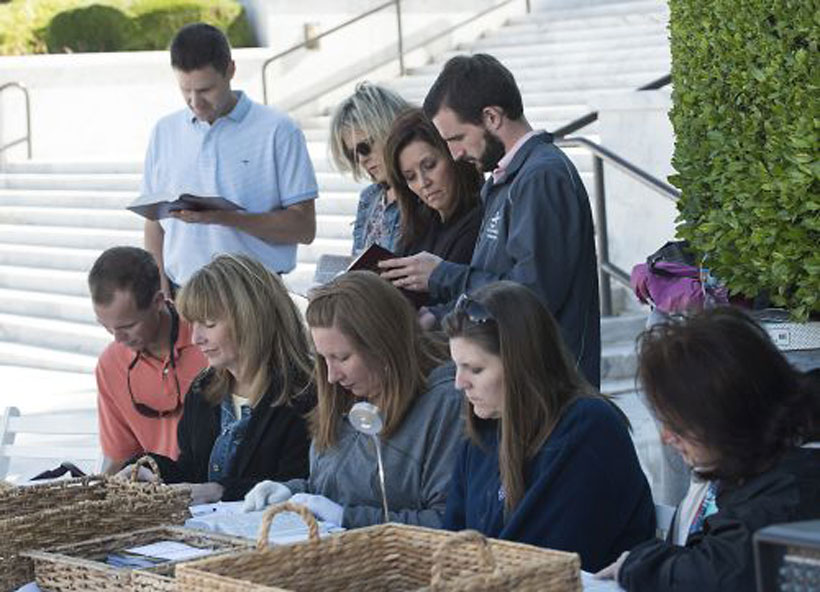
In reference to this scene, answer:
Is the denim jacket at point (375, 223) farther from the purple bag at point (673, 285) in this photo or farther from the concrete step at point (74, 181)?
the concrete step at point (74, 181)

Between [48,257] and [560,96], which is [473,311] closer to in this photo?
[560,96]

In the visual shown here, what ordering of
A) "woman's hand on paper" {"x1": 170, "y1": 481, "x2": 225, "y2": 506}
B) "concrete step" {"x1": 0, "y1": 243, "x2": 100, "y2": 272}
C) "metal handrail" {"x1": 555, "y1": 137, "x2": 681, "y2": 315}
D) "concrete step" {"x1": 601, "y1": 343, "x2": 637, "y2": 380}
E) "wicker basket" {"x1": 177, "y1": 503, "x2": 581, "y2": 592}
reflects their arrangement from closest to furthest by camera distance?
"wicker basket" {"x1": 177, "y1": 503, "x2": 581, "y2": 592}, "woman's hand on paper" {"x1": 170, "y1": 481, "x2": 225, "y2": 506}, "concrete step" {"x1": 601, "y1": 343, "x2": 637, "y2": 380}, "metal handrail" {"x1": 555, "y1": 137, "x2": 681, "y2": 315}, "concrete step" {"x1": 0, "y1": 243, "x2": 100, "y2": 272}

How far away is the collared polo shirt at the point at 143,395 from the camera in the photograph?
6200 millimetres

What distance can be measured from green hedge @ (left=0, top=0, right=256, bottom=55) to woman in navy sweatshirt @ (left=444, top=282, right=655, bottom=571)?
667 inches

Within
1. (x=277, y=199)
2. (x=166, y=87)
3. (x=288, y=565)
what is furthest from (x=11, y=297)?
(x=288, y=565)

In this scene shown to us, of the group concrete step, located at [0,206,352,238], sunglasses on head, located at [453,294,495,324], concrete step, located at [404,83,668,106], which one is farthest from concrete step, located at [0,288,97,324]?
sunglasses on head, located at [453,294,495,324]

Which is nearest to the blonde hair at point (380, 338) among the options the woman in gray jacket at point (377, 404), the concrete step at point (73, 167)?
the woman in gray jacket at point (377, 404)

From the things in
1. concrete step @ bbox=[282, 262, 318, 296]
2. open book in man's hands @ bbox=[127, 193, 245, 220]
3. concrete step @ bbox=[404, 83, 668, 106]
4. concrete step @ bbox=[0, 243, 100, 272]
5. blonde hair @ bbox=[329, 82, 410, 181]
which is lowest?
concrete step @ bbox=[0, 243, 100, 272]

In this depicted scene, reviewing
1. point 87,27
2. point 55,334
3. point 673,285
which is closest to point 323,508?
point 673,285

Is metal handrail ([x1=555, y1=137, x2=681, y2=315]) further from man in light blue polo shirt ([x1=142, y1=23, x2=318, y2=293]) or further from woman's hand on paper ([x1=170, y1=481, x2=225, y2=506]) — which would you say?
woman's hand on paper ([x1=170, y1=481, x2=225, y2=506])

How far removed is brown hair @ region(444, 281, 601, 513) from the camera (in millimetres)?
4320

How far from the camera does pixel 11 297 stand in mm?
15797

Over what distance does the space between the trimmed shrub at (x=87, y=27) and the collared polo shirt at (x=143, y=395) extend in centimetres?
1536

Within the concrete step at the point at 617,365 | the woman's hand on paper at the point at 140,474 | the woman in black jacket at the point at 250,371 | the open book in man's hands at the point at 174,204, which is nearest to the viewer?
the woman's hand on paper at the point at 140,474
